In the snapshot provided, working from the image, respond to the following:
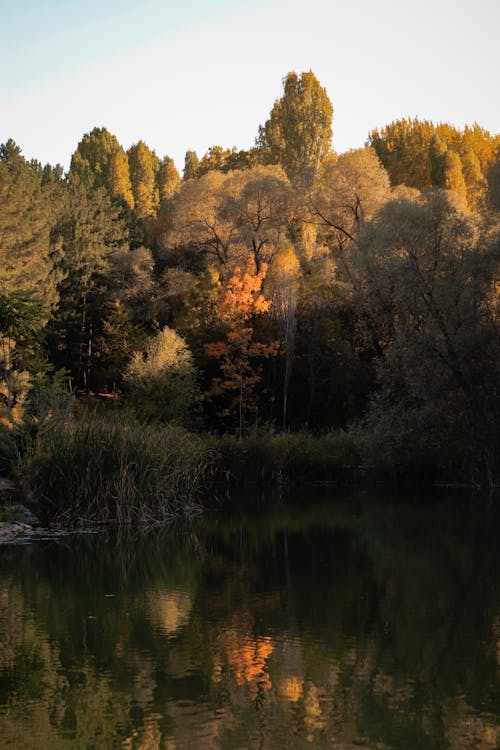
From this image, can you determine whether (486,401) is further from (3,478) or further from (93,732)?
(93,732)

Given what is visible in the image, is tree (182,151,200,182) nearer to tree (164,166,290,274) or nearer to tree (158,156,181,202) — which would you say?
tree (158,156,181,202)

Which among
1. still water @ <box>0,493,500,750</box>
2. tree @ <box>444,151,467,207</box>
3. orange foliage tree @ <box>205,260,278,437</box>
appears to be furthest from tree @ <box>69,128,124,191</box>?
still water @ <box>0,493,500,750</box>

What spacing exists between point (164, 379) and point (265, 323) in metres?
6.34

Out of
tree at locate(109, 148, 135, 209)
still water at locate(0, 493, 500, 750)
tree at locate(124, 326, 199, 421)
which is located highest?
tree at locate(109, 148, 135, 209)

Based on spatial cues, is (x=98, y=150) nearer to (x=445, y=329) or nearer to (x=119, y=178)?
(x=119, y=178)

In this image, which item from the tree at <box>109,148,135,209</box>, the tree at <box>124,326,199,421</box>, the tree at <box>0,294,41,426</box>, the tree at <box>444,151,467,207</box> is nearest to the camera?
the tree at <box>0,294,41,426</box>

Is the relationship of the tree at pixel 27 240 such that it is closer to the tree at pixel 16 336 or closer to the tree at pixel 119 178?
the tree at pixel 16 336

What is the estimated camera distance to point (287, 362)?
3919 centimetres

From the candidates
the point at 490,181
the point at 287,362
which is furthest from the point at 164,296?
the point at 490,181

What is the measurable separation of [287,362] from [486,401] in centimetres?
1353

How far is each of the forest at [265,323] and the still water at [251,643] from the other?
16.2 feet

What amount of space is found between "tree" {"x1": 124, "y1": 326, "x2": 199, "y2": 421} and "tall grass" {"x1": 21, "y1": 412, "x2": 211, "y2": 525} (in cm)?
1716

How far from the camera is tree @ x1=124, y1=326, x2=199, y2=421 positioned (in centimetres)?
3753

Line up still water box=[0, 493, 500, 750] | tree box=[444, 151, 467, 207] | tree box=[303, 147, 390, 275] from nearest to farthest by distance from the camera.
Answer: still water box=[0, 493, 500, 750], tree box=[303, 147, 390, 275], tree box=[444, 151, 467, 207]
